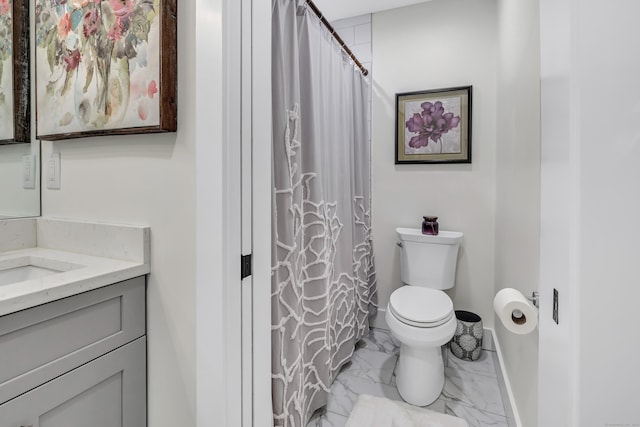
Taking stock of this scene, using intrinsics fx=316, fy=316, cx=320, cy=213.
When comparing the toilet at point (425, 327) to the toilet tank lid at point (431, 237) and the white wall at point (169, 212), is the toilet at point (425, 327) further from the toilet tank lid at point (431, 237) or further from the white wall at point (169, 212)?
the white wall at point (169, 212)

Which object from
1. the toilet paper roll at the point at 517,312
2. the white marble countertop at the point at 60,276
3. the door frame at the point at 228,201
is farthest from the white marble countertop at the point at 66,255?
the toilet paper roll at the point at 517,312

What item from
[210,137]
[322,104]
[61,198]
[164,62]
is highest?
[322,104]

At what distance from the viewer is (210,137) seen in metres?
0.78

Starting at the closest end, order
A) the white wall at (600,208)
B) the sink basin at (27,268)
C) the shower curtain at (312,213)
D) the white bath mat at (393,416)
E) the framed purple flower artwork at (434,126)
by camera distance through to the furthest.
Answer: the white wall at (600,208), the sink basin at (27,268), the shower curtain at (312,213), the white bath mat at (393,416), the framed purple flower artwork at (434,126)

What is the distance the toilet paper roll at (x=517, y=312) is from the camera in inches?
39.3

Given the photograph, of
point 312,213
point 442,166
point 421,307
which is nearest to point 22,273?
point 312,213

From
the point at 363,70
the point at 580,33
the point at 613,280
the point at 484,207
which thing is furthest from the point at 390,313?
the point at 363,70

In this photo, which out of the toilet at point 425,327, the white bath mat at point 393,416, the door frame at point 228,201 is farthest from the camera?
the toilet at point 425,327

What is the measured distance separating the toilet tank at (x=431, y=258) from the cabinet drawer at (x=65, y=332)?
1702 millimetres

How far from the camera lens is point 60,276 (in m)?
0.79

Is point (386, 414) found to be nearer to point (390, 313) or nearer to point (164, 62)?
point (390, 313)

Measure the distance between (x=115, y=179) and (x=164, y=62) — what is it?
0.40 metres

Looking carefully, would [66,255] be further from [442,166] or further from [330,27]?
[442,166]

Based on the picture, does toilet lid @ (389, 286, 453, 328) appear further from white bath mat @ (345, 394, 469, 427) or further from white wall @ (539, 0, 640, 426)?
white wall @ (539, 0, 640, 426)
